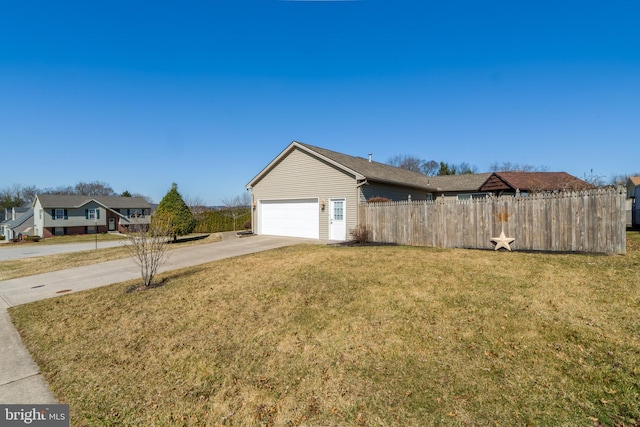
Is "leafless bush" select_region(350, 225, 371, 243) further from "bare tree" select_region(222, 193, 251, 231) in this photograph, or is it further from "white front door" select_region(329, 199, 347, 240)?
"bare tree" select_region(222, 193, 251, 231)

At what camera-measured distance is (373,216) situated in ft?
42.5

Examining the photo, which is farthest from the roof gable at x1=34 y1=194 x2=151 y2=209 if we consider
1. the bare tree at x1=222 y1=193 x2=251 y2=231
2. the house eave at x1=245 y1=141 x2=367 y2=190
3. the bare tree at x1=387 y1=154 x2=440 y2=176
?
the bare tree at x1=387 y1=154 x2=440 y2=176

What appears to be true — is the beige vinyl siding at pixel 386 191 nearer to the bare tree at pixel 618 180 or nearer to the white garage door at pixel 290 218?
the white garage door at pixel 290 218

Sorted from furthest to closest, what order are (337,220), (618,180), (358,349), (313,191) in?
(313,191) < (337,220) < (618,180) < (358,349)

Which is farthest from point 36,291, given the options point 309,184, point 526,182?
point 526,182

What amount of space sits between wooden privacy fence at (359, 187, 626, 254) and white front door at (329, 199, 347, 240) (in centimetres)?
216

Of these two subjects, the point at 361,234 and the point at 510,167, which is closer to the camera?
the point at 361,234

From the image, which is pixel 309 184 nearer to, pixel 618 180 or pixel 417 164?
pixel 618 180

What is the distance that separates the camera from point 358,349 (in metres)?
3.92

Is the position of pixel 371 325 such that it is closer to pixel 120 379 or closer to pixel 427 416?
pixel 427 416

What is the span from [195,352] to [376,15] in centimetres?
1390

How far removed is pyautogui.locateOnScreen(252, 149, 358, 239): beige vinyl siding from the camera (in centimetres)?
1408

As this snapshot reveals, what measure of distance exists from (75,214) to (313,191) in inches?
1621

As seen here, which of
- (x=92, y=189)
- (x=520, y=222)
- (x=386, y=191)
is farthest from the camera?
(x=92, y=189)
